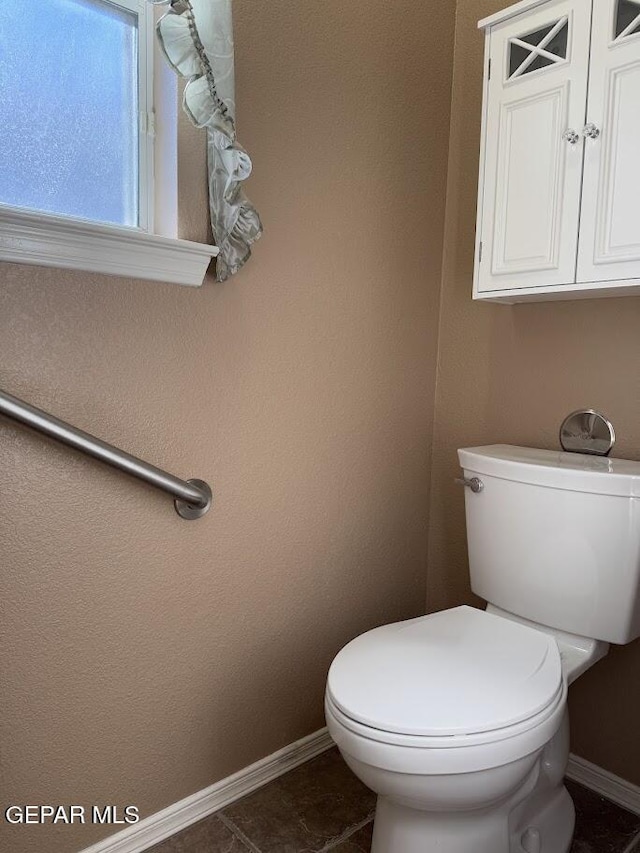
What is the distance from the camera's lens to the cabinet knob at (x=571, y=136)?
4.19 feet

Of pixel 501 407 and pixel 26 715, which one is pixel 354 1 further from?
pixel 26 715

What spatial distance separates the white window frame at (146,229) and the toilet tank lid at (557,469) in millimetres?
715

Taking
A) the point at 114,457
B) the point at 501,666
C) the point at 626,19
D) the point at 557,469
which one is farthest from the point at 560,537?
the point at 626,19

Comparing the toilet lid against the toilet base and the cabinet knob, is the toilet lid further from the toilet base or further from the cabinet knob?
the cabinet knob

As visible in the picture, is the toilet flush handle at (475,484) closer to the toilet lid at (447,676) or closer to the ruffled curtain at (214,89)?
the toilet lid at (447,676)

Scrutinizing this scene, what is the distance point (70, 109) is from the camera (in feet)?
3.88

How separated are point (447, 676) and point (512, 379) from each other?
31.7 inches

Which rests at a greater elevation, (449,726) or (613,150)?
(613,150)

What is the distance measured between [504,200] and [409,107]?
43 cm

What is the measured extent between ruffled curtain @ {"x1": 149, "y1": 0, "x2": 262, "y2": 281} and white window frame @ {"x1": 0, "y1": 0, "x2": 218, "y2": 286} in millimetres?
79

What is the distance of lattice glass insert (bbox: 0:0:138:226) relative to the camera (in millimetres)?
1125

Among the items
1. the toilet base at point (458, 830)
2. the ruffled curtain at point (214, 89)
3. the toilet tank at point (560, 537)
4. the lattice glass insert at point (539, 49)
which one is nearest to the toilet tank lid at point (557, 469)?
the toilet tank at point (560, 537)

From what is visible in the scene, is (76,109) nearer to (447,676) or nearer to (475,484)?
(475,484)

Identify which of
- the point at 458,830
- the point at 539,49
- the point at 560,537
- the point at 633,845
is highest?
the point at 539,49
